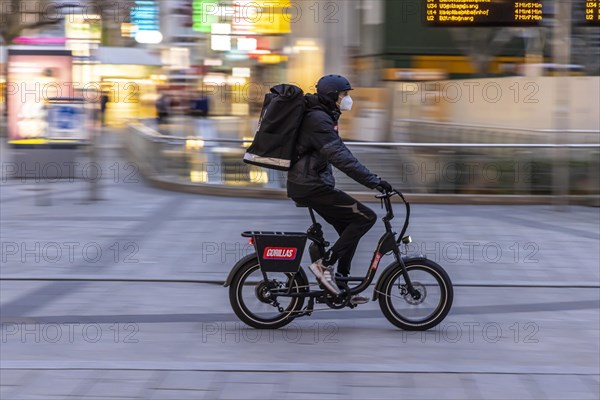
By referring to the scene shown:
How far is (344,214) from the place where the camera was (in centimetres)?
655

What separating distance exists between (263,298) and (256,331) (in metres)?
0.24

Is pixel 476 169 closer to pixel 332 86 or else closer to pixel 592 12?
pixel 592 12

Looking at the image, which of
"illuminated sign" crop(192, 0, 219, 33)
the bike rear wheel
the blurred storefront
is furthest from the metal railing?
the blurred storefront

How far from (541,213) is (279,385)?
8.17m

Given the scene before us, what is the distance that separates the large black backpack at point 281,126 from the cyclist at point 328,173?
90 mm

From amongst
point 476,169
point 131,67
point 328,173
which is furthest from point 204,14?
point 131,67

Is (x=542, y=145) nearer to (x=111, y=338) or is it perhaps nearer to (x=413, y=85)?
(x=413, y=85)

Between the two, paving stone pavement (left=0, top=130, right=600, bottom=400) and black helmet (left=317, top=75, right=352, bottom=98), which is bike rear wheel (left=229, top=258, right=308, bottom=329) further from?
black helmet (left=317, top=75, right=352, bottom=98)

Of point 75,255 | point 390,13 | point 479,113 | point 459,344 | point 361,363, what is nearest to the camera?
point 361,363

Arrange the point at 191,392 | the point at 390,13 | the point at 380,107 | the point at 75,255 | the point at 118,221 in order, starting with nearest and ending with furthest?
the point at 191,392 < the point at 75,255 < the point at 118,221 < the point at 380,107 < the point at 390,13

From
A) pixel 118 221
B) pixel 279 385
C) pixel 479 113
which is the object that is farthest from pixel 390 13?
pixel 279 385

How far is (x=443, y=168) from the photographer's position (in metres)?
13.4

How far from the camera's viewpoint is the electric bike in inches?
259

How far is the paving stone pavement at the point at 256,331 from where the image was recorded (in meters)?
5.29
